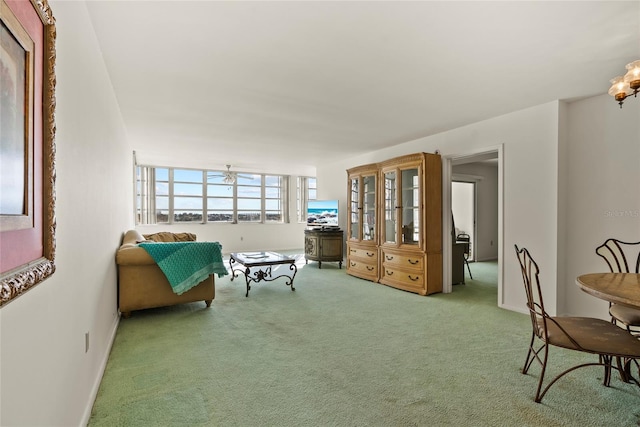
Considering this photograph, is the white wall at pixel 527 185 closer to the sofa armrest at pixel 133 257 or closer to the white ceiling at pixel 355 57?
the white ceiling at pixel 355 57

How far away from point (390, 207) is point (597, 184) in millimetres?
2533

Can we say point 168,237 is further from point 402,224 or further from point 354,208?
point 402,224

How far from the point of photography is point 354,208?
6043mm

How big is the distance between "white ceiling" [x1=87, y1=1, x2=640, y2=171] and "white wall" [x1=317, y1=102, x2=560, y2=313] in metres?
0.22

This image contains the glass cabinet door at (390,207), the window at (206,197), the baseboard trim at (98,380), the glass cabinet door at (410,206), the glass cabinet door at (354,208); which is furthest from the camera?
the window at (206,197)

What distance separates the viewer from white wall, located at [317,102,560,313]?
3430 mm

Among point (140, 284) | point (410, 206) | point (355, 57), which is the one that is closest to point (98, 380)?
point (140, 284)

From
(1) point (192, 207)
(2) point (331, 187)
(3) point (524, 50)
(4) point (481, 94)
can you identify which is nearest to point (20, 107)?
(3) point (524, 50)

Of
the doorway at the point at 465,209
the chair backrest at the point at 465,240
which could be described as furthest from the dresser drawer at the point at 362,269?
the doorway at the point at 465,209

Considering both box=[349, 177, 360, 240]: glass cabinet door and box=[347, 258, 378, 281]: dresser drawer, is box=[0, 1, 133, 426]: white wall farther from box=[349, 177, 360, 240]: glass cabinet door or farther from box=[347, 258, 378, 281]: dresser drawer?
box=[349, 177, 360, 240]: glass cabinet door

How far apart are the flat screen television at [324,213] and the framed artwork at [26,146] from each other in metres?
6.02

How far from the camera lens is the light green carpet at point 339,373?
1821 millimetres

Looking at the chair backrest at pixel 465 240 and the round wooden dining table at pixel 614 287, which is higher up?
the round wooden dining table at pixel 614 287

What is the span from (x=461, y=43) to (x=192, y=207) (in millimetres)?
7568
